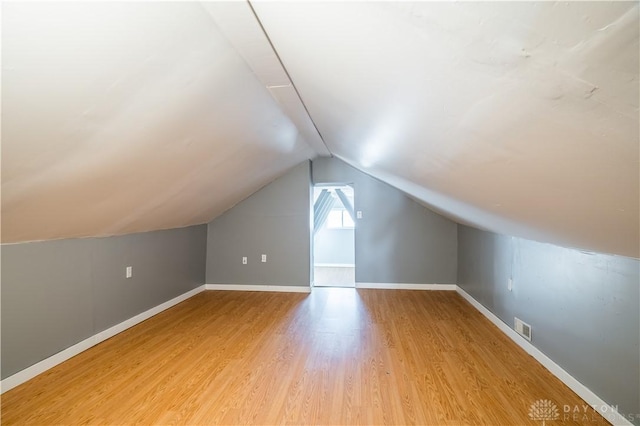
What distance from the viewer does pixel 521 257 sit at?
2436 mm

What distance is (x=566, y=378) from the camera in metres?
1.87

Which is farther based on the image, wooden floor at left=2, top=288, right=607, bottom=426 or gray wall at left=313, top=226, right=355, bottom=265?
gray wall at left=313, top=226, right=355, bottom=265

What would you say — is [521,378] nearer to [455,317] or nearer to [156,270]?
[455,317]

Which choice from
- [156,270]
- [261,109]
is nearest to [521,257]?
[261,109]

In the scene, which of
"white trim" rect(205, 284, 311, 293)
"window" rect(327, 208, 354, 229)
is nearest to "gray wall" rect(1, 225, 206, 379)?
"white trim" rect(205, 284, 311, 293)

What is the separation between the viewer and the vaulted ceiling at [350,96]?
613 millimetres

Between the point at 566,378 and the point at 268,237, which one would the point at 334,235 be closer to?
the point at 268,237

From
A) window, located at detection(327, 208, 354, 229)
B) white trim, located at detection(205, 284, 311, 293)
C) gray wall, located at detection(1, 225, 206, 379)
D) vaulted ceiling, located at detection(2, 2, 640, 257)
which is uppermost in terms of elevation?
vaulted ceiling, located at detection(2, 2, 640, 257)

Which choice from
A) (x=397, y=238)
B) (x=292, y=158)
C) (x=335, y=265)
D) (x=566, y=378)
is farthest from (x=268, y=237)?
(x=335, y=265)

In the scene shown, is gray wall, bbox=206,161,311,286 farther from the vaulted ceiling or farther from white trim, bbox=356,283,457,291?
the vaulted ceiling

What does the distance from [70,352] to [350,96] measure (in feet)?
9.31

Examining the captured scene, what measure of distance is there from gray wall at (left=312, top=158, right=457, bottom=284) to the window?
362 cm

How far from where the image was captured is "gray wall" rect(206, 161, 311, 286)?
4.21m

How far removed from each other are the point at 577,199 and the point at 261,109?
186cm
